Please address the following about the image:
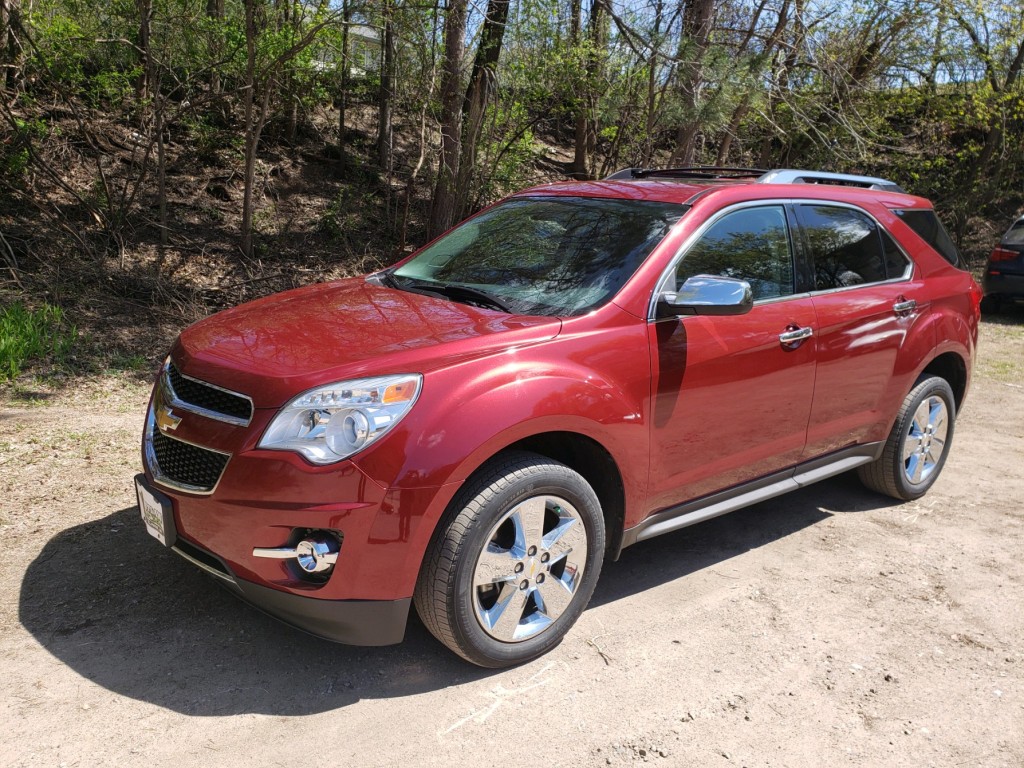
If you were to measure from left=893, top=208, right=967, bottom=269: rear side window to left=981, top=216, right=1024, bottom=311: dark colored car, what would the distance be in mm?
7705

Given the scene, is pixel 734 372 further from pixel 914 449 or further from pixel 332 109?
pixel 332 109

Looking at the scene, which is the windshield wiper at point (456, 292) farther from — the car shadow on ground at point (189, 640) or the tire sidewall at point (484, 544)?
the car shadow on ground at point (189, 640)

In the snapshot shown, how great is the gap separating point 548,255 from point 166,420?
5.74ft

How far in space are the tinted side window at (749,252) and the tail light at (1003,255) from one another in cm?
950

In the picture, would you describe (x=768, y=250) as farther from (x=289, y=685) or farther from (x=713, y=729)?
(x=289, y=685)

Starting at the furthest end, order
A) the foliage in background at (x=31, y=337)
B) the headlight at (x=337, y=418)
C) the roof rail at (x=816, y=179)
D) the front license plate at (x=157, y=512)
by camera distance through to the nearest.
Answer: the foliage in background at (x=31, y=337)
the roof rail at (x=816, y=179)
the front license plate at (x=157, y=512)
the headlight at (x=337, y=418)

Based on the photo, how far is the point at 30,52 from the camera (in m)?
8.62

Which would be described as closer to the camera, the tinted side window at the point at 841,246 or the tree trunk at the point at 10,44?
the tinted side window at the point at 841,246

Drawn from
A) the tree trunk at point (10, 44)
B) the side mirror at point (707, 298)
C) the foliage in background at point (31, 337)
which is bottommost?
the foliage in background at point (31, 337)

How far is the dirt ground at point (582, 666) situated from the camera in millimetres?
2893

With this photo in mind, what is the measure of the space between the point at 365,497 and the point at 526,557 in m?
0.73

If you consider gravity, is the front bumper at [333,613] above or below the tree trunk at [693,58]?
below

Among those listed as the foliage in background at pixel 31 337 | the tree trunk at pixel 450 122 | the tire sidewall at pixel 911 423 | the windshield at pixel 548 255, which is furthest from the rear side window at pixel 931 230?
the foliage in background at pixel 31 337

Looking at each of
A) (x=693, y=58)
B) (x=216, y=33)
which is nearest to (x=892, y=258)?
(x=693, y=58)
